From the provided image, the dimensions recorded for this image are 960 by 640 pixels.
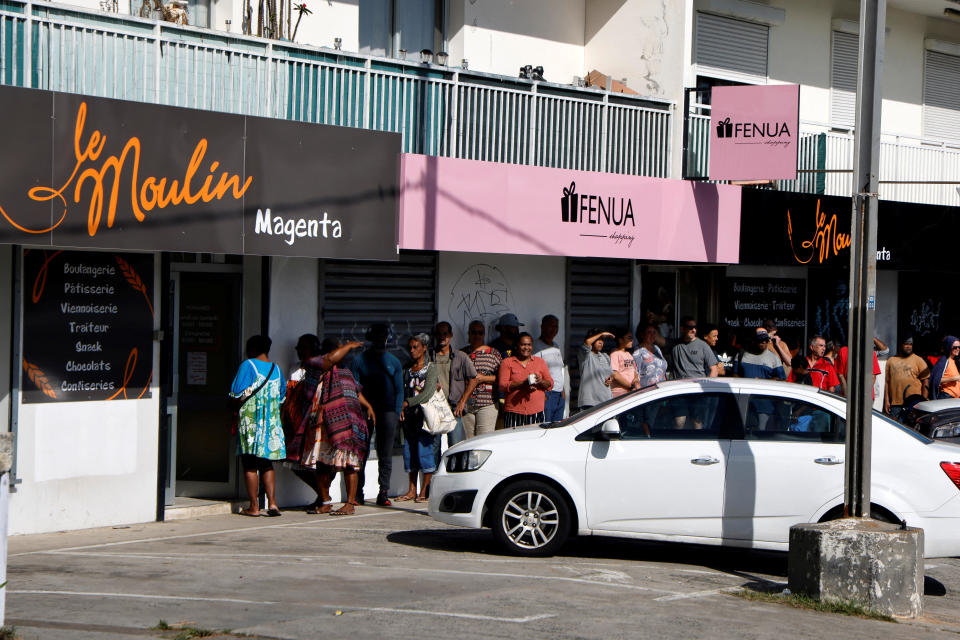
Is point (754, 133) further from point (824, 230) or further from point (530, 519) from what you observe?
point (530, 519)

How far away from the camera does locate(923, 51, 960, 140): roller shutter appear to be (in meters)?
22.5

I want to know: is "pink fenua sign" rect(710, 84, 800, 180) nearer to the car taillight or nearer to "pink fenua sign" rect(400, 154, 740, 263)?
"pink fenua sign" rect(400, 154, 740, 263)

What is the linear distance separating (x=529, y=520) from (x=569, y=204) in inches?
221

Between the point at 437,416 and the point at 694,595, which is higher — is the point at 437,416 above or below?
above

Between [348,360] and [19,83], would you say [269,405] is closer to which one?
[348,360]

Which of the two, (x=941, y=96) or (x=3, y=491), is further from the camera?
(x=941, y=96)

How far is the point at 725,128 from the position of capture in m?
16.1

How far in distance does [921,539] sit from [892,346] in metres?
13.5

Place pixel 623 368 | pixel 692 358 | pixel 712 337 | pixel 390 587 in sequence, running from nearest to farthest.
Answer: pixel 390 587 < pixel 623 368 < pixel 692 358 < pixel 712 337

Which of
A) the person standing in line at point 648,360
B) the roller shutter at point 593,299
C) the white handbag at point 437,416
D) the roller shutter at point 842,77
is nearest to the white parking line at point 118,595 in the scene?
the white handbag at point 437,416

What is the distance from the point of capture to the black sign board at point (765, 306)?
59.5ft

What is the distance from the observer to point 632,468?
390 inches

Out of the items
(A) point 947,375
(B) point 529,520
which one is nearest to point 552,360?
(B) point 529,520

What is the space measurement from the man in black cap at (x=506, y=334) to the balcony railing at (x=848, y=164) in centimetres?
380
